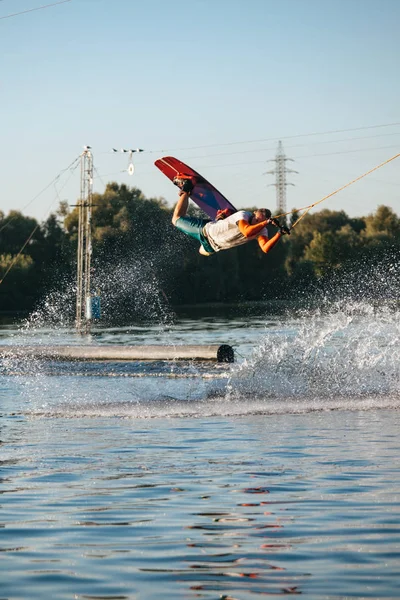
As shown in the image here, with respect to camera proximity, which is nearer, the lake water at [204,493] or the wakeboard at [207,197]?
the lake water at [204,493]

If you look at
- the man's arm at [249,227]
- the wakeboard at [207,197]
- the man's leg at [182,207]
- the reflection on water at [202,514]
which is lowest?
the reflection on water at [202,514]

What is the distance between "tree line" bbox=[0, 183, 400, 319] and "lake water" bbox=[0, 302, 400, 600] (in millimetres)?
51531

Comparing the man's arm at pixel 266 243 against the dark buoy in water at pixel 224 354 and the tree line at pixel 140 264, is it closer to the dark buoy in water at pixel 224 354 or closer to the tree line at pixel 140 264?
the dark buoy in water at pixel 224 354

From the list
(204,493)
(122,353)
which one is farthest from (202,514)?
(122,353)

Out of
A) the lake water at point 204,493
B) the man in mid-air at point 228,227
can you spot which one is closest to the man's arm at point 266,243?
the man in mid-air at point 228,227

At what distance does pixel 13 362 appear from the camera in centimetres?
2488

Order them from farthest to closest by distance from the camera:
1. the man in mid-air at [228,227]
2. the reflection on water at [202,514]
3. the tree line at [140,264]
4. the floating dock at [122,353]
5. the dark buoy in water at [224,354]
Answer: the tree line at [140,264]
the floating dock at [122,353]
the dark buoy in water at [224,354]
the man in mid-air at [228,227]
the reflection on water at [202,514]

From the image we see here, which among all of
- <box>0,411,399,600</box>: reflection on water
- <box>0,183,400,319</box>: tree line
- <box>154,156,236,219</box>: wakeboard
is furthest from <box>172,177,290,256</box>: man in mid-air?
<box>0,183,400,319</box>: tree line

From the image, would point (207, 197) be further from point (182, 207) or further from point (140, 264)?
point (140, 264)

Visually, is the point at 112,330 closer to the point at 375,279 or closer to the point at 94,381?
the point at 94,381

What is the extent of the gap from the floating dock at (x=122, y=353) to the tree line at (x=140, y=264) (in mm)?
40222

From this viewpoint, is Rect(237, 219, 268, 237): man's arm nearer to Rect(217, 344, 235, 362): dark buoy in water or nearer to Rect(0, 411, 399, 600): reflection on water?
Rect(0, 411, 399, 600): reflection on water

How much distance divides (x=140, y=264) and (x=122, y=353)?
56.5 meters

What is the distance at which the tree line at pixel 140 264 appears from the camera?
2884 inches
